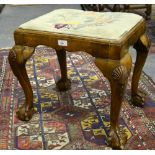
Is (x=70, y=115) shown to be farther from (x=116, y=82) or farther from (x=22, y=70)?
(x=116, y=82)

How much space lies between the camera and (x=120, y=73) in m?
1.35

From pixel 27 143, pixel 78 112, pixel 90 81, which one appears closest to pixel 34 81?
pixel 90 81

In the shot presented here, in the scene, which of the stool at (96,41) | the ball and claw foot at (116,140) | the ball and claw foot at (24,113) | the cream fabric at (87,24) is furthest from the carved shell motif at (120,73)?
the ball and claw foot at (24,113)

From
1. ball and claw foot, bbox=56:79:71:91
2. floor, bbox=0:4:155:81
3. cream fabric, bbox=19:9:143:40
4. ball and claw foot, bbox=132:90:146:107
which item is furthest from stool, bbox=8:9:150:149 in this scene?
floor, bbox=0:4:155:81

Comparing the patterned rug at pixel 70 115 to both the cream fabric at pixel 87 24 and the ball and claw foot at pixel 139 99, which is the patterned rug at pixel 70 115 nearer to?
the ball and claw foot at pixel 139 99

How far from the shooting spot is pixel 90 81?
2.24 m

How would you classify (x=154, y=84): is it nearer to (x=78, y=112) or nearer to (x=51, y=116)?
(x=78, y=112)

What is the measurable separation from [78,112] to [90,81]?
46 centimetres

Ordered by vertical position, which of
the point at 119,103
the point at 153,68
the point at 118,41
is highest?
the point at 118,41

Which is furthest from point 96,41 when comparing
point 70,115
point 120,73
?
point 70,115

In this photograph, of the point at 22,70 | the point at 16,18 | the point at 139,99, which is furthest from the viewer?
the point at 16,18

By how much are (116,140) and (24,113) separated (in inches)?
21.9

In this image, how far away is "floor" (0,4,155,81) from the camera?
109 inches

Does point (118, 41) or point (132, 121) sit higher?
point (118, 41)
